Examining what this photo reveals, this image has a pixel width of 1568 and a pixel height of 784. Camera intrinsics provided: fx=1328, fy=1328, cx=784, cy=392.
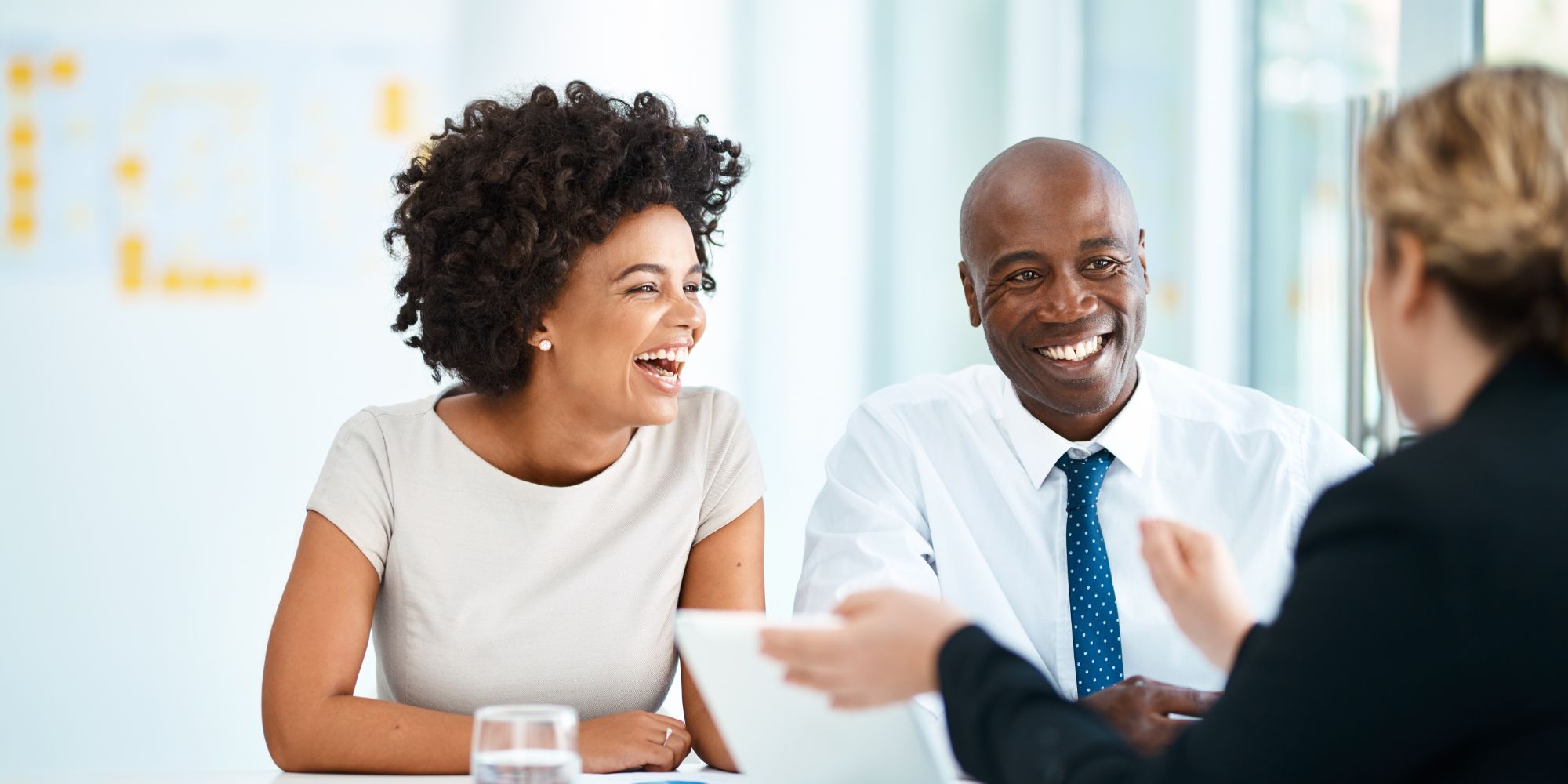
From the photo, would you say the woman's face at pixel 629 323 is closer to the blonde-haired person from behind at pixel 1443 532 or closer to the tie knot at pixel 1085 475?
the tie knot at pixel 1085 475

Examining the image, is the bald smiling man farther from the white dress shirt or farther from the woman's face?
the woman's face

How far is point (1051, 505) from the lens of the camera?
6.59 ft

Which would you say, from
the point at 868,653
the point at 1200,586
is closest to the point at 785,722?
the point at 868,653

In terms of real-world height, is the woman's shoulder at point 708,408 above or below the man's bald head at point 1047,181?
below

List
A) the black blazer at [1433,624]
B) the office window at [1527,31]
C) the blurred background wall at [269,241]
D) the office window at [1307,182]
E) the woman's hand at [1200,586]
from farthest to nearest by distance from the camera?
the blurred background wall at [269,241] → the office window at [1307,182] → the office window at [1527,31] → the woman's hand at [1200,586] → the black blazer at [1433,624]

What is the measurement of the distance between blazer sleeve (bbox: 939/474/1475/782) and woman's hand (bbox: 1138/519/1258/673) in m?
0.26

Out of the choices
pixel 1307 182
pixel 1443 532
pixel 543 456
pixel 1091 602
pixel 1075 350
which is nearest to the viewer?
pixel 1443 532

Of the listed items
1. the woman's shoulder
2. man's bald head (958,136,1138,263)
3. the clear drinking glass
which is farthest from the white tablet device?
man's bald head (958,136,1138,263)

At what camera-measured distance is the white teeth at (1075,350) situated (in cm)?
197

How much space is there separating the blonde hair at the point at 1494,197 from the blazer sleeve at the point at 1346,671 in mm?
148

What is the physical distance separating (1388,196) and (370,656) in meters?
4.06

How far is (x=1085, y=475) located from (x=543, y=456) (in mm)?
835

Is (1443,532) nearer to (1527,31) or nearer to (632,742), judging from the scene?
(632,742)

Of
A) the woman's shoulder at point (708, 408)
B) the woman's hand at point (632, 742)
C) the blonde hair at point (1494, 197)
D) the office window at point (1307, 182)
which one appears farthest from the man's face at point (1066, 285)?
the office window at point (1307, 182)
